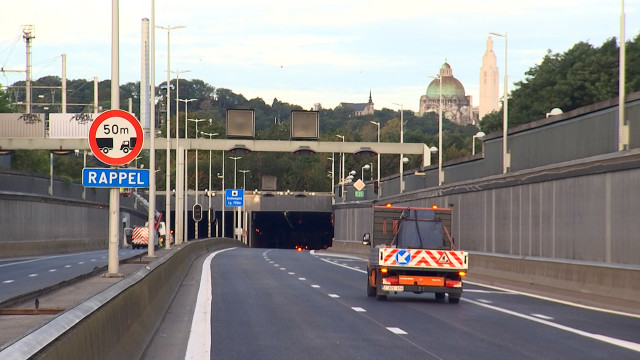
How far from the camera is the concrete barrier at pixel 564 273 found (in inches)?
980

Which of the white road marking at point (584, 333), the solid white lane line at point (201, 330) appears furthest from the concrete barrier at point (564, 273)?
the solid white lane line at point (201, 330)

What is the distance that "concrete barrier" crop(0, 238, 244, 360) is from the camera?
7.04 m

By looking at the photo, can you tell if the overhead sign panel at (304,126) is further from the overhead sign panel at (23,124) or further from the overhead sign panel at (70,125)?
the overhead sign panel at (70,125)

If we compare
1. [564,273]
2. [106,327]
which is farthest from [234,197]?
[106,327]

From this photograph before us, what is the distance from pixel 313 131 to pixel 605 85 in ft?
159

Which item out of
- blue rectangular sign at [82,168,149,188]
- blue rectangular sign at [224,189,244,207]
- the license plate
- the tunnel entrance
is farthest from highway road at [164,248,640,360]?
the tunnel entrance

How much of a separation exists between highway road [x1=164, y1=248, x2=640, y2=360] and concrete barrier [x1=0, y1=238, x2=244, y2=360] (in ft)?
1.81

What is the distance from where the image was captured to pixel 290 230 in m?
164

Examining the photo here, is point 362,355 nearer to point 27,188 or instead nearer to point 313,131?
point 313,131

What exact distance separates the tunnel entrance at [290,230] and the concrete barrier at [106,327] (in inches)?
5049

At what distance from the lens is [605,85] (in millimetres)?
98062

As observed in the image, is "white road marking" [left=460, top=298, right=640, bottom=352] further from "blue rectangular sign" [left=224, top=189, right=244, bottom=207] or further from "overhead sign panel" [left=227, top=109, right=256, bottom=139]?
"blue rectangular sign" [left=224, top=189, right=244, bottom=207]

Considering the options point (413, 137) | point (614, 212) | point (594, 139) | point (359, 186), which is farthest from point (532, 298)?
point (413, 137)

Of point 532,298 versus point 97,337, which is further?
point 532,298
